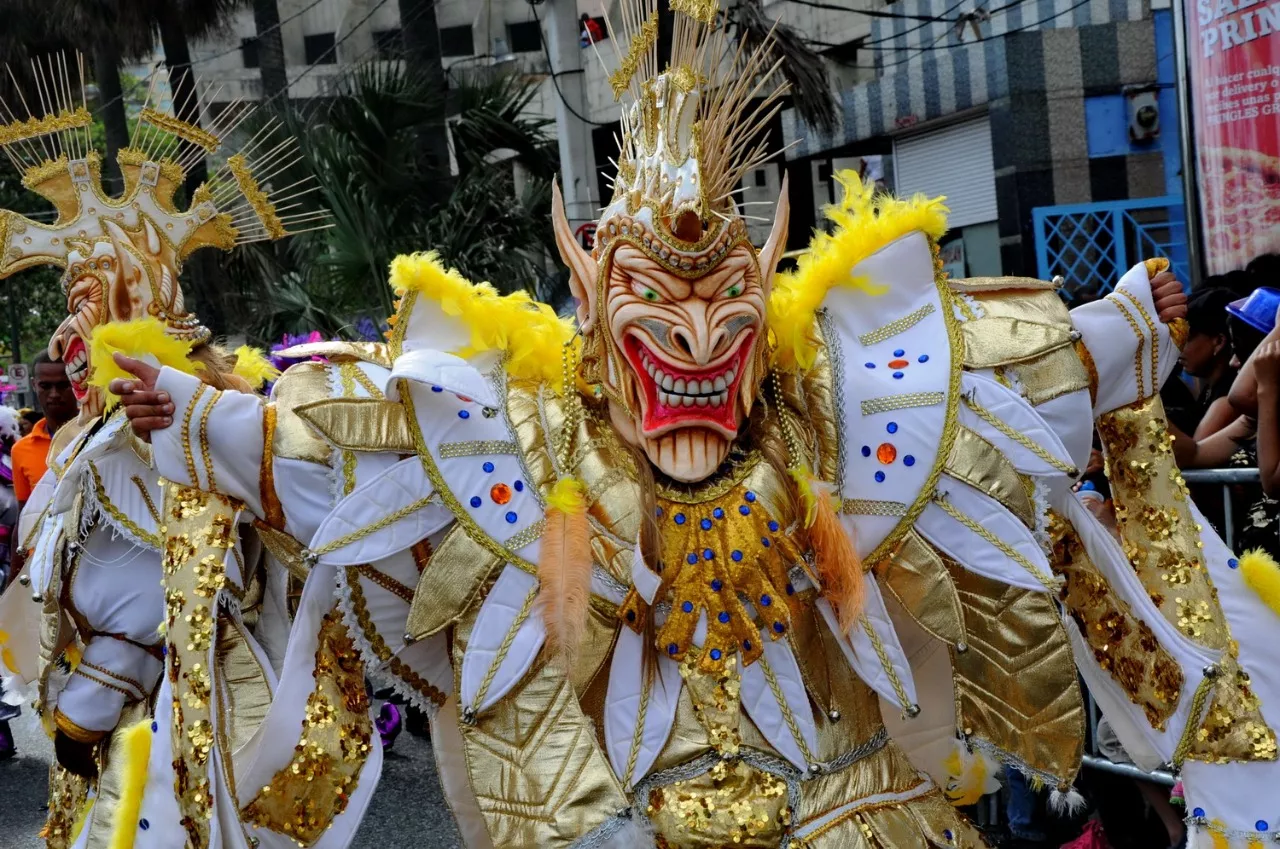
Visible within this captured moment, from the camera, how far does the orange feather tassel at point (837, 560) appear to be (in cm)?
297

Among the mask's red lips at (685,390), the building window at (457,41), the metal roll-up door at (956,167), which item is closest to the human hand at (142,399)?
the mask's red lips at (685,390)

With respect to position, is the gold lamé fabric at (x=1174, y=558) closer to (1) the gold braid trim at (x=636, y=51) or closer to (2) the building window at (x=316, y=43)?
(1) the gold braid trim at (x=636, y=51)

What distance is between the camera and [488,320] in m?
3.20

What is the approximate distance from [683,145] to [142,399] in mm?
1245

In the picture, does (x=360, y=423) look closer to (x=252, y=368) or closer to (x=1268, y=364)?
(x=252, y=368)

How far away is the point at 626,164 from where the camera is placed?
310cm

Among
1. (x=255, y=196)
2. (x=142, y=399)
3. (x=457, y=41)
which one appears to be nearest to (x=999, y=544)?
(x=142, y=399)

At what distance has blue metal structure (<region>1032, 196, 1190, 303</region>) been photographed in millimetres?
10016

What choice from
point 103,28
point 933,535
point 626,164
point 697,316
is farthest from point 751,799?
point 103,28

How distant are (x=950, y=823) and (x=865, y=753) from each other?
0.22m

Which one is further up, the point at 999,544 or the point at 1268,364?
the point at 1268,364

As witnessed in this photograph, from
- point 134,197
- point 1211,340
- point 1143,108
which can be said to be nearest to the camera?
point 134,197

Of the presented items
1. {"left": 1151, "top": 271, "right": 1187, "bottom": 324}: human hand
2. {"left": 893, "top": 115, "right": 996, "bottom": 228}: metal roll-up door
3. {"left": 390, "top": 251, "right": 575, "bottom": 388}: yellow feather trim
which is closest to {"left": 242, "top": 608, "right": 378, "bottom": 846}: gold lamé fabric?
{"left": 390, "top": 251, "right": 575, "bottom": 388}: yellow feather trim

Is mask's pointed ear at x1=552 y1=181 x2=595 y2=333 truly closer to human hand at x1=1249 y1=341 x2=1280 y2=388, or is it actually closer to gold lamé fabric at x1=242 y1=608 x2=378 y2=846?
gold lamé fabric at x1=242 y1=608 x2=378 y2=846
